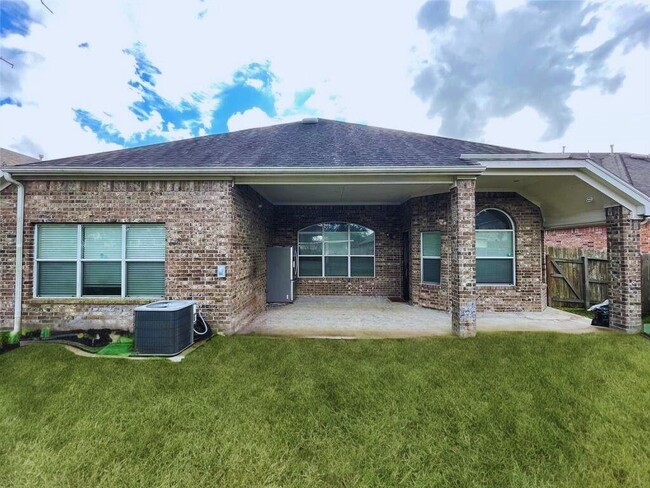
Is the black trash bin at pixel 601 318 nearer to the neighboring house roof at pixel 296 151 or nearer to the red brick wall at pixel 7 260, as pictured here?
the neighboring house roof at pixel 296 151

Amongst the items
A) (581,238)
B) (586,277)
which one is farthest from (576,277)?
(581,238)

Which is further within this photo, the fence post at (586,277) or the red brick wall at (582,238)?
the red brick wall at (582,238)

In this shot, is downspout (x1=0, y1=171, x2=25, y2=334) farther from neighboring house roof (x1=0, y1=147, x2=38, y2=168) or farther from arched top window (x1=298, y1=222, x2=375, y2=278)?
neighboring house roof (x1=0, y1=147, x2=38, y2=168)

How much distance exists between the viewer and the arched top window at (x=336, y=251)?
400 inches

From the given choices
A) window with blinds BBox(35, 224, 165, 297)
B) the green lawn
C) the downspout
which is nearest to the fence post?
the green lawn

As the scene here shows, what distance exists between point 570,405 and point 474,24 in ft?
46.3

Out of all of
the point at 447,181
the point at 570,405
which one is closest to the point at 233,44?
the point at 447,181

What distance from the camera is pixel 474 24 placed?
37.2 feet

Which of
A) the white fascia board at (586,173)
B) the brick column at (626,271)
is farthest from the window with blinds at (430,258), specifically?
the brick column at (626,271)

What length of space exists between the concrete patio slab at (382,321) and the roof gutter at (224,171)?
10.8ft

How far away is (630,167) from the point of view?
10.7 metres

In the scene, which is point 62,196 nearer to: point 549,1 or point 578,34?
point 549,1

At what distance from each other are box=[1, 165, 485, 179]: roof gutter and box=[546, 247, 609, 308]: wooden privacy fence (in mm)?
6030

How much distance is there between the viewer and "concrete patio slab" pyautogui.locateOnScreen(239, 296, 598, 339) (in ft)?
19.0
